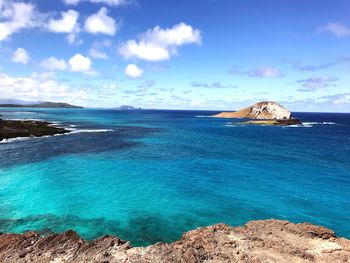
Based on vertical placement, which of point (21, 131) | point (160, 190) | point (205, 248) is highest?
point (21, 131)

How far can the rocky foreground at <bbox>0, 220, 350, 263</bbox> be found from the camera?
1995cm

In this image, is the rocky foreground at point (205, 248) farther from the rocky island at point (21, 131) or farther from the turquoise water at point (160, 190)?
the rocky island at point (21, 131)

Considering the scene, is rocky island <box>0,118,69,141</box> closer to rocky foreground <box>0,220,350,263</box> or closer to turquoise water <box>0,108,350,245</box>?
→ turquoise water <box>0,108,350,245</box>

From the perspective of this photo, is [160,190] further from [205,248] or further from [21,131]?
[21,131]

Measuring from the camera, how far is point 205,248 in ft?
69.3

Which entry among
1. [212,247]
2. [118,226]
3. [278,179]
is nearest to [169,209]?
[118,226]

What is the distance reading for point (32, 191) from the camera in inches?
1646

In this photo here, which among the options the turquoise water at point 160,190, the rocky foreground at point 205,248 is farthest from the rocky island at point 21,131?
the rocky foreground at point 205,248

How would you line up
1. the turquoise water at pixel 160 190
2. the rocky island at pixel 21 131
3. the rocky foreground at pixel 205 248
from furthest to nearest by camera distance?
the rocky island at pixel 21 131 → the turquoise water at pixel 160 190 → the rocky foreground at pixel 205 248

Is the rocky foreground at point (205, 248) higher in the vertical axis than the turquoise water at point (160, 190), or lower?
higher

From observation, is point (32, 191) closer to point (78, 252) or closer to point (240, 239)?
point (78, 252)

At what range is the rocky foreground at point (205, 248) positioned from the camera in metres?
20.0

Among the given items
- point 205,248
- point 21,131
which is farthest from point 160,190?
point 21,131

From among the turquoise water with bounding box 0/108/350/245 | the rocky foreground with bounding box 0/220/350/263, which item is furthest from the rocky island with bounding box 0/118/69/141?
the rocky foreground with bounding box 0/220/350/263
